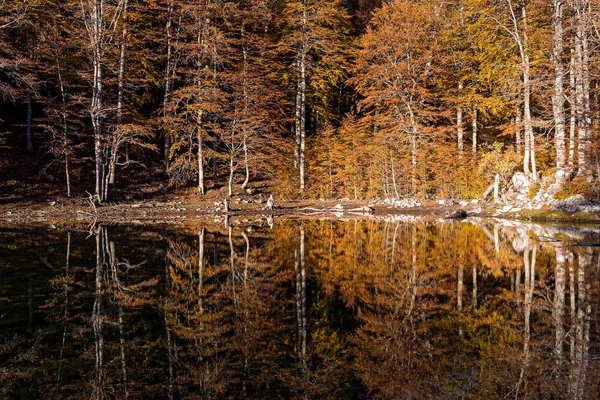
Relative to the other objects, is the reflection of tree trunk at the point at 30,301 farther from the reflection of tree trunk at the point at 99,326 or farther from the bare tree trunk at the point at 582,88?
the bare tree trunk at the point at 582,88

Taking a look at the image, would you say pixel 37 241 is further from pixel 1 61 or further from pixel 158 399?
pixel 1 61

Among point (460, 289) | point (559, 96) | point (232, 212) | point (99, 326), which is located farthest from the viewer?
point (232, 212)

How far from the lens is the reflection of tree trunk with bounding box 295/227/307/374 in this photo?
5824 mm

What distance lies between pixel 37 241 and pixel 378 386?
46.0ft

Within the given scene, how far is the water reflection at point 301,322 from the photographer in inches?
196

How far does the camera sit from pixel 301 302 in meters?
8.14

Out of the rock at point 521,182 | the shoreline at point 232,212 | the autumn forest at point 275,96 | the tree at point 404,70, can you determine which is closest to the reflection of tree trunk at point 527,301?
the shoreline at point 232,212

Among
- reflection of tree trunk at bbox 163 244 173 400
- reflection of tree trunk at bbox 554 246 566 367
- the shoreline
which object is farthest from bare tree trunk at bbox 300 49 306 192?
reflection of tree trunk at bbox 554 246 566 367

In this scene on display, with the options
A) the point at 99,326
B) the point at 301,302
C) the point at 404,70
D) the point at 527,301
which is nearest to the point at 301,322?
the point at 301,302

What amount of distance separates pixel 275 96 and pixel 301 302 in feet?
94.9

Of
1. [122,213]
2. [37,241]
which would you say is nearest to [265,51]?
[122,213]

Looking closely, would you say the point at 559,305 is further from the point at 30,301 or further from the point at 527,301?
the point at 30,301

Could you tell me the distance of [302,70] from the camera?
35.3 m

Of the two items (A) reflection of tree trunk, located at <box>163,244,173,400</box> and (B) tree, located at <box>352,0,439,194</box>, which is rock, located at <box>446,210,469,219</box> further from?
(A) reflection of tree trunk, located at <box>163,244,173,400</box>
